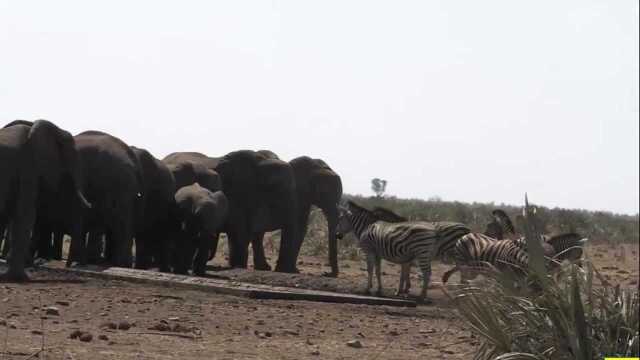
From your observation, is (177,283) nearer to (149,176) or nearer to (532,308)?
(149,176)

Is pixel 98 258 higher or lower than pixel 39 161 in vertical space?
lower

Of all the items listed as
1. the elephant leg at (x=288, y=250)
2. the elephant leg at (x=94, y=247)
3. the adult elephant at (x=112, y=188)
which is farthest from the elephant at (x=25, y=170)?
the elephant leg at (x=288, y=250)

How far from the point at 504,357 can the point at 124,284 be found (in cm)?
927

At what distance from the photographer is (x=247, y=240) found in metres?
24.5

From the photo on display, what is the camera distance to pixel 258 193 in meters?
25.0

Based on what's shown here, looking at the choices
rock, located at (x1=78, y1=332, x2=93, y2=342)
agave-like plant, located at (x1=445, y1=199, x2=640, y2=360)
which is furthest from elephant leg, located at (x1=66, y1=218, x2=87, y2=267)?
agave-like plant, located at (x1=445, y1=199, x2=640, y2=360)

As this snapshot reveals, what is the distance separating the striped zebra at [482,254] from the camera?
1505 cm

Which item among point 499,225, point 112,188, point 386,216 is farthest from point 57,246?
point 499,225

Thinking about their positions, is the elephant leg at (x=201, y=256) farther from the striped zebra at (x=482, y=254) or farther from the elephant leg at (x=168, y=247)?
the striped zebra at (x=482, y=254)

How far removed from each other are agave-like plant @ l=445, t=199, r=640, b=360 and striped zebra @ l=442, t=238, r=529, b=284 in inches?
256

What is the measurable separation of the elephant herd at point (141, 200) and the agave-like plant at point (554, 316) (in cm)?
917

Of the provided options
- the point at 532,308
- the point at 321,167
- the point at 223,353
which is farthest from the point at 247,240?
the point at 532,308

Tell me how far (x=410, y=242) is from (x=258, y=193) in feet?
28.3

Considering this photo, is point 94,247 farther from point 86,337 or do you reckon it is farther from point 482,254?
point 86,337
